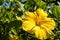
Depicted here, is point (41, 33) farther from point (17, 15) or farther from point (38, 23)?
point (17, 15)

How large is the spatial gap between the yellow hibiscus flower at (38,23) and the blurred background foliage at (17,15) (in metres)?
0.05

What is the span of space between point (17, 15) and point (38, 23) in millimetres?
134

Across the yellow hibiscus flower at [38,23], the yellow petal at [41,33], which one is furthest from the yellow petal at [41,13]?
the yellow petal at [41,33]

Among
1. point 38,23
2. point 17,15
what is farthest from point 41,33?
point 17,15

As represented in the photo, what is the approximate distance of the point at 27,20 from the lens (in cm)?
131

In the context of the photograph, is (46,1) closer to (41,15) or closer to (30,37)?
(41,15)

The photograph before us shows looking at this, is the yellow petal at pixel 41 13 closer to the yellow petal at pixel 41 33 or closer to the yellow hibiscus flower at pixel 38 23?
the yellow hibiscus flower at pixel 38 23

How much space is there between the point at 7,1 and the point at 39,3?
0.20 meters

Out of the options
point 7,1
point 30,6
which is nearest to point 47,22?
point 30,6

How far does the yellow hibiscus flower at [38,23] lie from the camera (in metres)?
1.27

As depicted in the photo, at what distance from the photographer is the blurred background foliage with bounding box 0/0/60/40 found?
1.34 meters

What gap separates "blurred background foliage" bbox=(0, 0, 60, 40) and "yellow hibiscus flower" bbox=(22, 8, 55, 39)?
1.9 inches

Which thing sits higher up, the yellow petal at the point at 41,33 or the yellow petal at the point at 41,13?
the yellow petal at the point at 41,13

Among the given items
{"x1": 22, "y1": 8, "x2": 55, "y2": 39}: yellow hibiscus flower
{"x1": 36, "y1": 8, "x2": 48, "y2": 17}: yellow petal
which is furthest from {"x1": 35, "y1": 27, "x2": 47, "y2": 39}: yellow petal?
{"x1": 36, "y1": 8, "x2": 48, "y2": 17}: yellow petal
